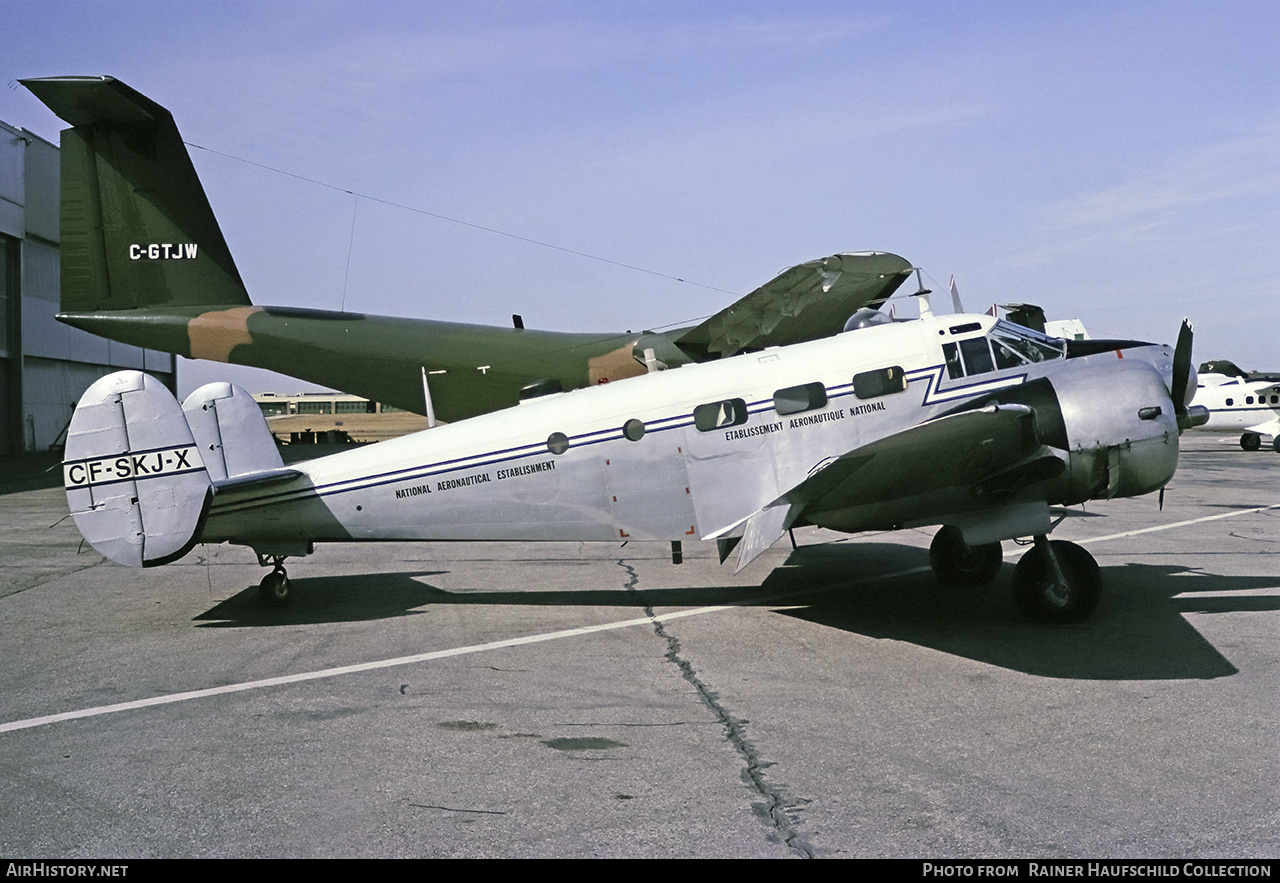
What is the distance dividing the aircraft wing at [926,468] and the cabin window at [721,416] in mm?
1105

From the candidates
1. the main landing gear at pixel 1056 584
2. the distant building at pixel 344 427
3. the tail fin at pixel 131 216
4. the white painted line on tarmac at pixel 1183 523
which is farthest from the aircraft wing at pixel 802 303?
the distant building at pixel 344 427

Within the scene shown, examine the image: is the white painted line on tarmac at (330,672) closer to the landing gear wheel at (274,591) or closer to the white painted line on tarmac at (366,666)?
the white painted line on tarmac at (366,666)

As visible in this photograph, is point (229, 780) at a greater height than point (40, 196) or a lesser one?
lesser

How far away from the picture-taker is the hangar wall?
40750mm

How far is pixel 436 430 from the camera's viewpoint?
11000 millimetres

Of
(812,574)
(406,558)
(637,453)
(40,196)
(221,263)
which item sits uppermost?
(40,196)

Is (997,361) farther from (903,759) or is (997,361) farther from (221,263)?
(221,263)

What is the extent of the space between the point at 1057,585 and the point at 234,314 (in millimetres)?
15759

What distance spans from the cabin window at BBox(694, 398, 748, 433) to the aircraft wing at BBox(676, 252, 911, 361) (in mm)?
6924

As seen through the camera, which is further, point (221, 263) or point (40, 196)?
point (40, 196)

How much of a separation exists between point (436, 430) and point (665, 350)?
29.4ft

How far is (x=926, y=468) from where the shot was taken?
341 inches

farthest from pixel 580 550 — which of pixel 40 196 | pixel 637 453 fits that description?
pixel 40 196

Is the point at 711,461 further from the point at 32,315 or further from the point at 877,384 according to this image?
the point at 32,315
